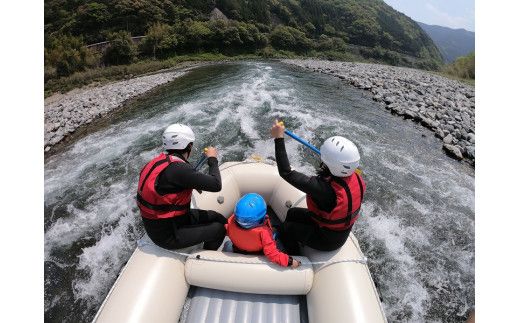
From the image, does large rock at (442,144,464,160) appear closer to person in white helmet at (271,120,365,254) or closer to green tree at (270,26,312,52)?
person in white helmet at (271,120,365,254)

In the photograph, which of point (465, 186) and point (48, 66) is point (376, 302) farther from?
point (48, 66)

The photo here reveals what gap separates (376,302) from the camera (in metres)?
2.81

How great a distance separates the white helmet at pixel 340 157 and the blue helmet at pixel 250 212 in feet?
2.70

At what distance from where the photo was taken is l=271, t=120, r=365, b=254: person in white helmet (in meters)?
2.66

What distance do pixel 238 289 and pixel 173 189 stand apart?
125 centimetres

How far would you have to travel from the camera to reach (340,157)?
2623mm

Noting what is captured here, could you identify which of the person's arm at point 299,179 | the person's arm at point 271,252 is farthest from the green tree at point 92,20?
the person's arm at point 271,252

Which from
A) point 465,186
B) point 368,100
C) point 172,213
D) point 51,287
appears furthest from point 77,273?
point 368,100

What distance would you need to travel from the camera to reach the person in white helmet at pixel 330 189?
8.73 feet

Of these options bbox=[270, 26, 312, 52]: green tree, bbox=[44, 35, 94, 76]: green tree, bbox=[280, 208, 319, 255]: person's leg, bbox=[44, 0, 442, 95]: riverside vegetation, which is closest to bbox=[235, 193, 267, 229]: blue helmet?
bbox=[280, 208, 319, 255]: person's leg

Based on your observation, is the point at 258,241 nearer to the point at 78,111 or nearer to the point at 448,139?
the point at 448,139

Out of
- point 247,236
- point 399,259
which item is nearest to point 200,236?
point 247,236

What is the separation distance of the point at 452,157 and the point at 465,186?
1831 mm

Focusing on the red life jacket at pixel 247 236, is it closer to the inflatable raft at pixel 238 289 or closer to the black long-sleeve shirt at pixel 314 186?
the inflatable raft at pixel 238 289
